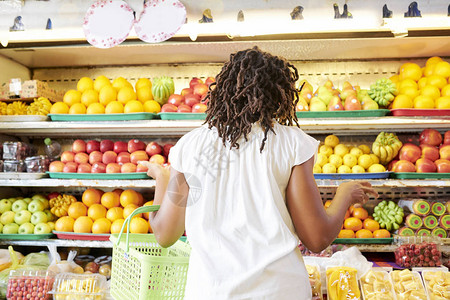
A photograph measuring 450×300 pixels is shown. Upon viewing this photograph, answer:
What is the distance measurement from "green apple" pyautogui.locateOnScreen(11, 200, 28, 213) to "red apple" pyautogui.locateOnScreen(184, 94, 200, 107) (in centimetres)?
177

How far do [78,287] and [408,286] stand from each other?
2.18 meters

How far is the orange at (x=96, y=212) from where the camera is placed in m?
3.54

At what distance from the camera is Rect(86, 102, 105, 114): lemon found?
344cm

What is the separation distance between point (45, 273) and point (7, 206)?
1053 millimetres

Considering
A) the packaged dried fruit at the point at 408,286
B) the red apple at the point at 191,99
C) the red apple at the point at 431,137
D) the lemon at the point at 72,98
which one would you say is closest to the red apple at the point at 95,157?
the lemon at the point at 72,98

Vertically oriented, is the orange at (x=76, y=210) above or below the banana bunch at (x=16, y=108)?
below

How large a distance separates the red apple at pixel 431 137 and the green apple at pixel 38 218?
339 centimetres

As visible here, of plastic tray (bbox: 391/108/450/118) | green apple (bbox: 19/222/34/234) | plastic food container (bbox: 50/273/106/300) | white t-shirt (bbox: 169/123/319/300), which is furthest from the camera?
green apple (bbox: 19/222/34/234)

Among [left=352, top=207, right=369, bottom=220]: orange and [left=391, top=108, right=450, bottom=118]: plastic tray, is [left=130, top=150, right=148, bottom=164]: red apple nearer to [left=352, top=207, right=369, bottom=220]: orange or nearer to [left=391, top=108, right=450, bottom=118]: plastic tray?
[left=352, top=207, right=369, bottom=220]: orange

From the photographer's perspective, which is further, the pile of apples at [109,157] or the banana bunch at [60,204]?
the banana bunch at [60,204]

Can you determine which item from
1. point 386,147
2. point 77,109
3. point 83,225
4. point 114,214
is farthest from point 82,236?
point 386,147

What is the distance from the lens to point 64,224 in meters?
3.49

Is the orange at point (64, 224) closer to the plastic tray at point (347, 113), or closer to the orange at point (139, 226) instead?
the orange at point (139, 226)

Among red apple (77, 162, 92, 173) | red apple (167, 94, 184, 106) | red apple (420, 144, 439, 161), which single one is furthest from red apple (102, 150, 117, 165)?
red apple (420, 144, 439, 161)
